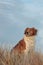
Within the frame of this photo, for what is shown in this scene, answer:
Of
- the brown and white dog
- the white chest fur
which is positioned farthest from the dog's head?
the white chest fur

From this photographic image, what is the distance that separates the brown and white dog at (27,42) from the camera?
464 inches

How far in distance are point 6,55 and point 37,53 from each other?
165cm

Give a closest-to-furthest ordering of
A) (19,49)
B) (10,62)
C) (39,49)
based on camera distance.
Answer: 1. (10,62)
2. (39,49)
3. (19,49)

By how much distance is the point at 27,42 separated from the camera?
12258 millimetres

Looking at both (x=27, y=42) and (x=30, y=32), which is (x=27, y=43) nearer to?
(x=27, y=42)

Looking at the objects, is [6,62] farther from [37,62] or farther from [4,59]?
[37,62]

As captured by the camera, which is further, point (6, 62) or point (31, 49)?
point (31, 49)

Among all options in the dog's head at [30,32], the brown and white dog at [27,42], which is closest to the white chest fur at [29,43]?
the brown and white dog at [27,42]

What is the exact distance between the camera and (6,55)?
30.7 feet

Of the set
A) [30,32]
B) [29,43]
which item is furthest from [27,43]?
[30,32]

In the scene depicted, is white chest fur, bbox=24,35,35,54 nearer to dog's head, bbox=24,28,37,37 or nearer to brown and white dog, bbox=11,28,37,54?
brown and white dog, bbox=11,28,37,54

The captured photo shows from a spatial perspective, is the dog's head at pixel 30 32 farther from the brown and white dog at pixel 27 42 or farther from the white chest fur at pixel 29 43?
the white chest fur at pixel 29 43

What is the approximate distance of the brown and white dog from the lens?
38.7ft

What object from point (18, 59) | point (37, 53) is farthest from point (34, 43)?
point (18, 59)
